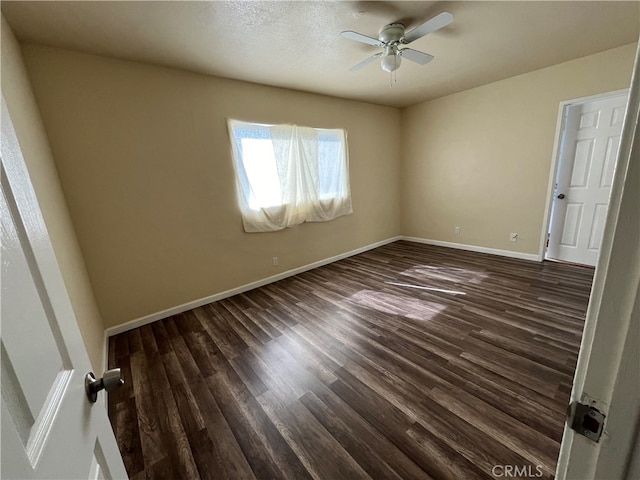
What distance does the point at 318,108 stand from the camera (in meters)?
3.55

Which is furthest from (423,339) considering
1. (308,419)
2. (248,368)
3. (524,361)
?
(248,368)

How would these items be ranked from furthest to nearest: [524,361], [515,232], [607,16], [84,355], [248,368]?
[515,232], [607,16], [248,368], [524,361], [84,355]

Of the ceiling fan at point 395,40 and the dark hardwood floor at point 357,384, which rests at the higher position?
the ceiling fan at point 395,40

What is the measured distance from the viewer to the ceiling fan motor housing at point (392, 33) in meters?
1.97

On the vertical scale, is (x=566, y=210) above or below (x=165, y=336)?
above

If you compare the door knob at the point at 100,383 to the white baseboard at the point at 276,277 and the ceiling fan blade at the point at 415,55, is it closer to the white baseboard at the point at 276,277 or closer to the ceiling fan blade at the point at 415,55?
the white baseboard at the point at 276,277

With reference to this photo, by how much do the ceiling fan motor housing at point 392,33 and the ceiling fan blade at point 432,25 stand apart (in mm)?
71

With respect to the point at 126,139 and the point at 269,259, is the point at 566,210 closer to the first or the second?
the point at 269,259

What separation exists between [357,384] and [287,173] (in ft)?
8.32

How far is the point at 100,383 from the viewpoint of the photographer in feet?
2.08

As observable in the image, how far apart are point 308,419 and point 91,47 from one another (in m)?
3.09

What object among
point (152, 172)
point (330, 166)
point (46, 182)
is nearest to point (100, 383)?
point (46, 182)

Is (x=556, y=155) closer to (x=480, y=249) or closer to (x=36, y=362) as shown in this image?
(x=480, y=249)

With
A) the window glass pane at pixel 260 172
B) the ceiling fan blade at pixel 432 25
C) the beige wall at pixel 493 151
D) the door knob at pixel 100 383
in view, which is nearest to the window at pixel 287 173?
the window glass pane at pixel 260 172
